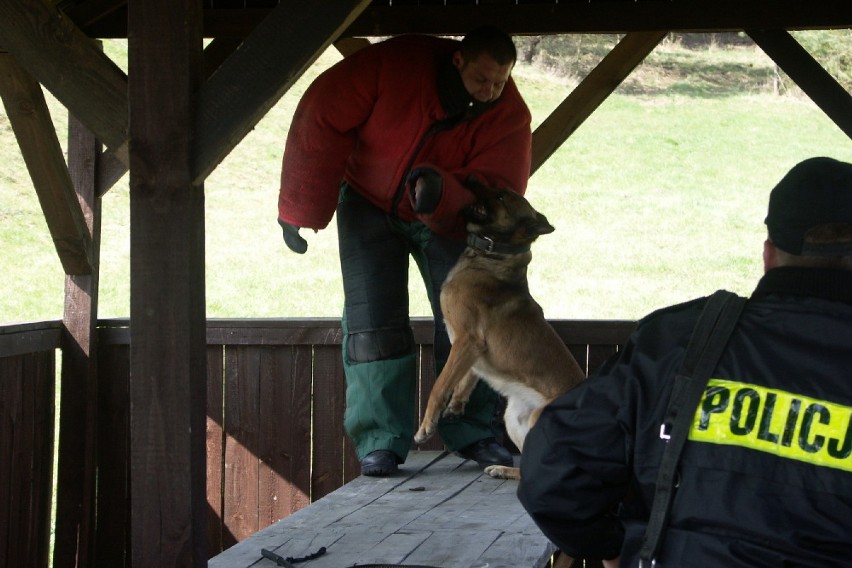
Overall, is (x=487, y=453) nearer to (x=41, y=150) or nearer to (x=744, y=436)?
(x=41, y=150)

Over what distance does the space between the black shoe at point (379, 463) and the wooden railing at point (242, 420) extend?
124cm

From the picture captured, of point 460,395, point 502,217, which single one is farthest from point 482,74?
point 460,395

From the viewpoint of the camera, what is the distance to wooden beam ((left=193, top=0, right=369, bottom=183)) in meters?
2.84

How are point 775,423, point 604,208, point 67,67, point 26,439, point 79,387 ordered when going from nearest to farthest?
1. point 775,423
2. point 67,67
3. point 26,439
4. point 79,387
5. point 604,208

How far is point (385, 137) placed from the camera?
13.9ft

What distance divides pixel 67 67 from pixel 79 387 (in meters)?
3.21

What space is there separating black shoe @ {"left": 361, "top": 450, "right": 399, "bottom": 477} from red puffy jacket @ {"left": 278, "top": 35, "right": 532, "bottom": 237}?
3.19 ft

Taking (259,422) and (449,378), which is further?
(259,422)

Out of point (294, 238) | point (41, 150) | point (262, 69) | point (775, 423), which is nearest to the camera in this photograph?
point (775, 423)

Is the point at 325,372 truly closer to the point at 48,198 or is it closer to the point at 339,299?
the point at 48,198

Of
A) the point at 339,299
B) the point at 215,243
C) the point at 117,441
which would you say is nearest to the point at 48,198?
the point at 117,441

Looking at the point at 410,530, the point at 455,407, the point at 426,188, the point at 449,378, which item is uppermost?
the point at 426,188

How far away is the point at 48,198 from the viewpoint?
220 inches

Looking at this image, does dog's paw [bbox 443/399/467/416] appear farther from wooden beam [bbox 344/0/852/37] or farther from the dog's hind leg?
wooden beam [bbox 344/0/852/37]
